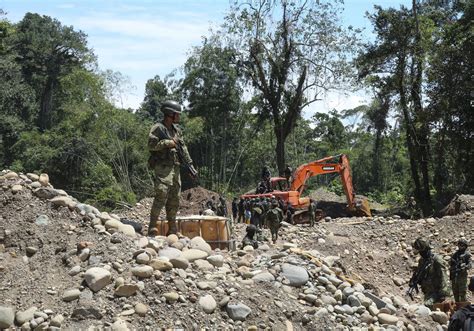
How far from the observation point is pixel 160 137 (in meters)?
7.21

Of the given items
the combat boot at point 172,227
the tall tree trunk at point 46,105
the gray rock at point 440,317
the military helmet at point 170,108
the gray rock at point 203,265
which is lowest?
the gray rock at point 440,317

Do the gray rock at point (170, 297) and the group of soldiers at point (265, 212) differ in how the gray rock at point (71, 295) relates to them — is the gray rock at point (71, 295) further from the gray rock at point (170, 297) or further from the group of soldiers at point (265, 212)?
the group of soldiers at point (265, 212)

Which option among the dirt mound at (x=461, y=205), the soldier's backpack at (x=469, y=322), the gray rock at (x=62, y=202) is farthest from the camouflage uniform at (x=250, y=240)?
the dirt mound at (x=461, y=205)

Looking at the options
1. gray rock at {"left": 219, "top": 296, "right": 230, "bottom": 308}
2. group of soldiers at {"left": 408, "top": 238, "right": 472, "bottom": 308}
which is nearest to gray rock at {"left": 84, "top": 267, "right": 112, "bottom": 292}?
gray rock at {"left": 219, "top": 296, "right": 230, "bottom": 308}

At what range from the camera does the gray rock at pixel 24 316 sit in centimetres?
502

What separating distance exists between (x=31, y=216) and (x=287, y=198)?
13040 millimetres

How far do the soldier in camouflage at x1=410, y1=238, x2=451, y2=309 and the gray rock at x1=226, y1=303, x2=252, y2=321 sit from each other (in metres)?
3.48

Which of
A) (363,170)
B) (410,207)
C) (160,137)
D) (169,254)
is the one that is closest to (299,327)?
(169,254)

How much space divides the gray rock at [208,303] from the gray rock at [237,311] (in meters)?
0.14

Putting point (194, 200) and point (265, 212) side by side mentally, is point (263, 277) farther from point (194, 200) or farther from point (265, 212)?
point (194, 200)

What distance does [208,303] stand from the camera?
552 cm

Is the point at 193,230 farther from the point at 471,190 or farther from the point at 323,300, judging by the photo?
the point at 471,190

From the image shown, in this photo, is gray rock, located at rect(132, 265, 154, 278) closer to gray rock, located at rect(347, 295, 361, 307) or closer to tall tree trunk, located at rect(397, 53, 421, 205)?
gray rock, located at rect(347, 295, 361, 307)

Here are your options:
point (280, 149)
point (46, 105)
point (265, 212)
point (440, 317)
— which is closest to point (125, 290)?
point (440, 317)
